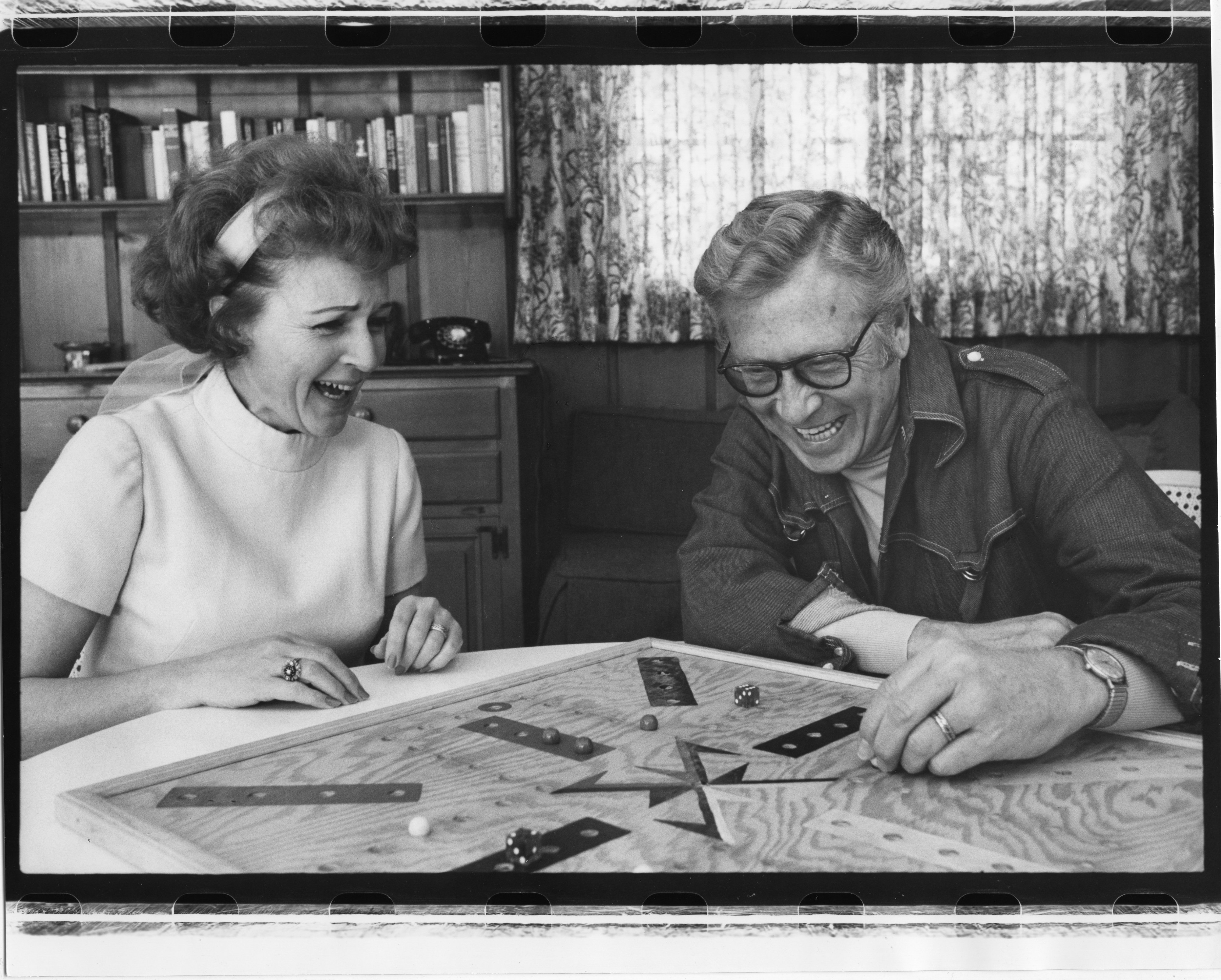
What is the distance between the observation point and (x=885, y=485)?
1784 mm

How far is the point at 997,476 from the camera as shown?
172 cm

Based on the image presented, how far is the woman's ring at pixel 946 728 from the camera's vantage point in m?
1.18

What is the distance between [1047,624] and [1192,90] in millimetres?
840

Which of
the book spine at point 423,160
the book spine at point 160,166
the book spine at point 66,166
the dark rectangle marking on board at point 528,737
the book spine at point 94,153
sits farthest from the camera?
the book spine at point 423,160

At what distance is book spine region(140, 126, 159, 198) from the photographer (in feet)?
6.41

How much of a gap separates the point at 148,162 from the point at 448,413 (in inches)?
32.3

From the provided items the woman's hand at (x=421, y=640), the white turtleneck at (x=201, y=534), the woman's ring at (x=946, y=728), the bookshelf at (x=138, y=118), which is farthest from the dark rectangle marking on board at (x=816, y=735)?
the bookshelf at (x=138, y=118)

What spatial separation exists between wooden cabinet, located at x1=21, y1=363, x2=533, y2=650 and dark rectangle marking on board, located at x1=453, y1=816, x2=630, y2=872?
1134 mm

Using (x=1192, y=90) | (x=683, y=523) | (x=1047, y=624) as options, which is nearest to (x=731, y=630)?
(x=683, y=523)

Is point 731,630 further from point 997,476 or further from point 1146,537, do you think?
point 1146,537

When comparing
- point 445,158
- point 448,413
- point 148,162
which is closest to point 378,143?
point 445,158

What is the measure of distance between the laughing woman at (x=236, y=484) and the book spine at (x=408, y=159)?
470 millimetres

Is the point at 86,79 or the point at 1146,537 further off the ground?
the point at 86,79

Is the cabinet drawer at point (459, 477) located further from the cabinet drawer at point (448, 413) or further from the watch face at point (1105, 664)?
the watch face at point (1105, 664)
